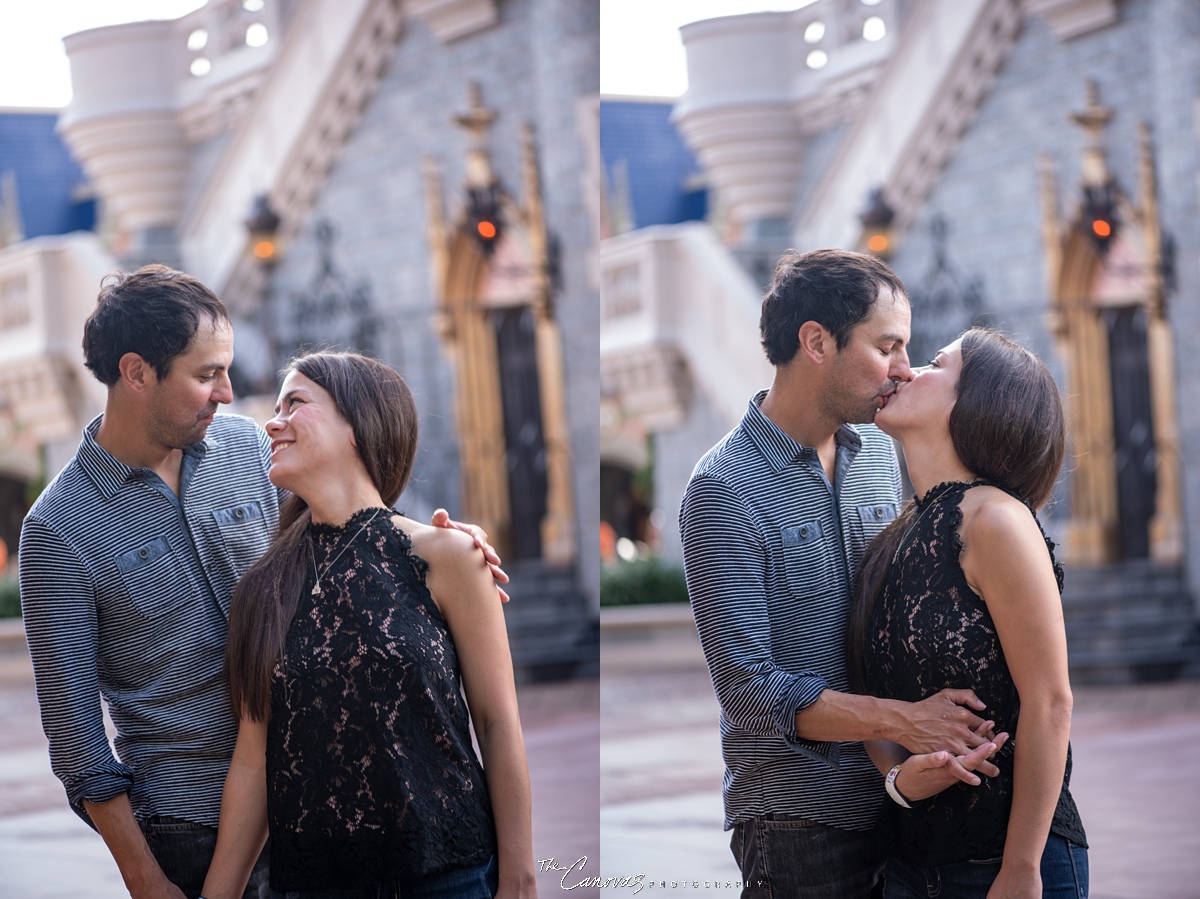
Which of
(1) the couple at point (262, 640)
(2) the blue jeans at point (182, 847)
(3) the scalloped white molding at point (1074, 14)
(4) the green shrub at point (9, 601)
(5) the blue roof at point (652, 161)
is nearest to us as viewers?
(1) the couple at point (262, 640)

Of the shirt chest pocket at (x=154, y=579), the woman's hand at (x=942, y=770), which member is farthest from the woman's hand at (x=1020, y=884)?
the shirt chest pocket at (x=154, y=579)

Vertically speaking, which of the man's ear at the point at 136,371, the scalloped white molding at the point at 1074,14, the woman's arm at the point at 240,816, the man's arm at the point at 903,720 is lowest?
the woman's arm at the point at 240,816

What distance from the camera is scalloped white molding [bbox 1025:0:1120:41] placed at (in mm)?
8414

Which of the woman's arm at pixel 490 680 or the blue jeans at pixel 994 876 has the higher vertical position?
the woman's arm at pixel 490 680

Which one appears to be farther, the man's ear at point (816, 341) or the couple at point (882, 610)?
the man's ear at point (816, 341)

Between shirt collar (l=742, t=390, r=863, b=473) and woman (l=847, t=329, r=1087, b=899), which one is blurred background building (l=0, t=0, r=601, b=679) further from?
woman (l=847, t=329, r=1087, b=899)

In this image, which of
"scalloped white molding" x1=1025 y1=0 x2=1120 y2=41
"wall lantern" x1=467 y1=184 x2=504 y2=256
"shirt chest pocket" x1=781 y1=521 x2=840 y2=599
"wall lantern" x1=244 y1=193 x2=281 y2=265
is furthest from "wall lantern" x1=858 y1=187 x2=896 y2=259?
"shirt chest pocket" x1=781 y1=521 x2=840 y2=599

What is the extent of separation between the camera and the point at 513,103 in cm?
859

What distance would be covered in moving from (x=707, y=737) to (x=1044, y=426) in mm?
5612

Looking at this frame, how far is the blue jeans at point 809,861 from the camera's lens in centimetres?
196

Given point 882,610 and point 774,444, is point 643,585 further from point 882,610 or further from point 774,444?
point 882,610

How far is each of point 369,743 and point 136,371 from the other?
659mm

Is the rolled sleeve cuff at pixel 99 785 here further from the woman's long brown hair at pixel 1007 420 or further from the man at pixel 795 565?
the woman's long brown hair at pixel 1007 420

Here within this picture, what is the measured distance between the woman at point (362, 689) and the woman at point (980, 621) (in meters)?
0.50
